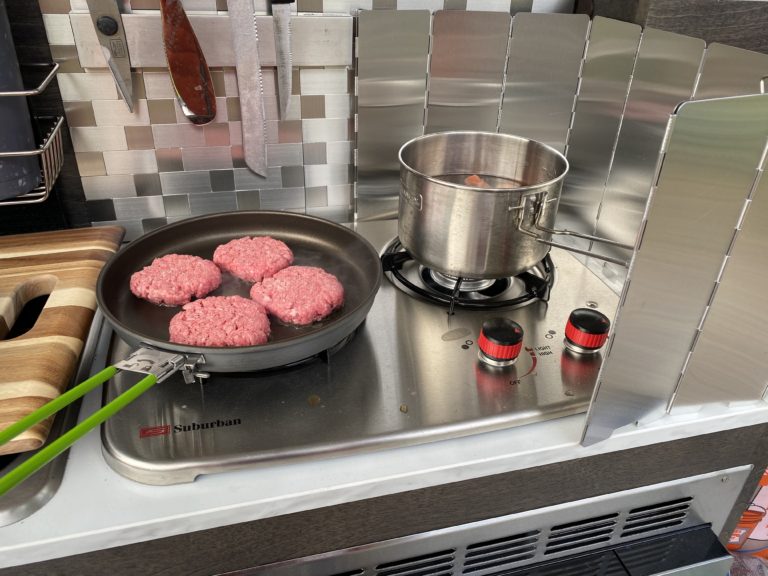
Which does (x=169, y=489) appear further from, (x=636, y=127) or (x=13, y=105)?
(x=636, y=127)

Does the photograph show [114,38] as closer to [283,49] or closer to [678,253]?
[283,49]

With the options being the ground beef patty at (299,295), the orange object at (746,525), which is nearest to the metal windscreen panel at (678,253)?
the ground beef patty at (299,295)

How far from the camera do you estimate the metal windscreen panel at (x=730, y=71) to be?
830mm

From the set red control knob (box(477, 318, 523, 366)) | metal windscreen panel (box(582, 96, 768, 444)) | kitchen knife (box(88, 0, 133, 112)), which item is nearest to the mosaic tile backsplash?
kitchen knife (box(88, 0, 133, 112))

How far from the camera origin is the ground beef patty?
84 cm

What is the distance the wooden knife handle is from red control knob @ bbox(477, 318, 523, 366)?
65 centimetres

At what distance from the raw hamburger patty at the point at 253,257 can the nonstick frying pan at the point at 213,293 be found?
2 cm

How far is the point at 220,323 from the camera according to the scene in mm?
788

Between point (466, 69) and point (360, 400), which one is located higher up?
point (466, 69)

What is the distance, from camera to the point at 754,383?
84 centimetres

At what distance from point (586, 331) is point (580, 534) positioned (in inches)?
12.4

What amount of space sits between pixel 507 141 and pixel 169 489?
0.81m

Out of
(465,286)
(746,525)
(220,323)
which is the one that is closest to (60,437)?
(220,323)

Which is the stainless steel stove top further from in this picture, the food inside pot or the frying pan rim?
the food inside pot
